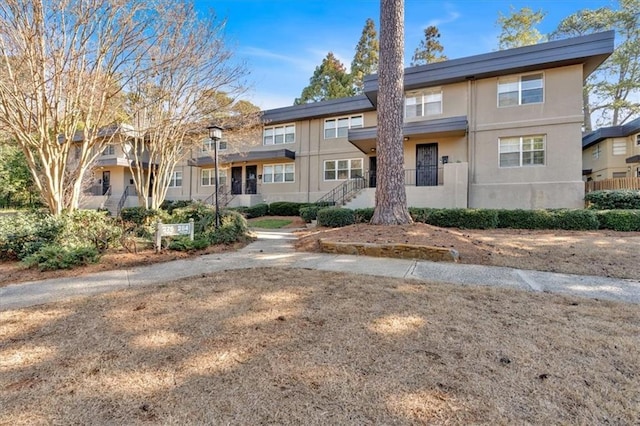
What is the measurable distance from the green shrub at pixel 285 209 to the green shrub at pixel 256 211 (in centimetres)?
32

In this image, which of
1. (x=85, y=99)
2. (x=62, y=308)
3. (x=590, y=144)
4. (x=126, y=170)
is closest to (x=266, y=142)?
(x=126, y=170)

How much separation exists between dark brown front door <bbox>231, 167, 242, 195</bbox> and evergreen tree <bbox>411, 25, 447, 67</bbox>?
20505 millimetres

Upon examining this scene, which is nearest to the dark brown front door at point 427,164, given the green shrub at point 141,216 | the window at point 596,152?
the green shrub at point 141,216

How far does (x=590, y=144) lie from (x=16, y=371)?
30.2 metres

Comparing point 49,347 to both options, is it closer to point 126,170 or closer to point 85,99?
point 85,99

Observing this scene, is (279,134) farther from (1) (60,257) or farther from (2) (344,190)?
(1) (60,257)

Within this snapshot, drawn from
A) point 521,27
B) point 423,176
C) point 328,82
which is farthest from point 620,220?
point 328,82

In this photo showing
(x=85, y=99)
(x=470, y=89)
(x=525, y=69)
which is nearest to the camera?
(x=85, y=99)

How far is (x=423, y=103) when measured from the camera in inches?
603

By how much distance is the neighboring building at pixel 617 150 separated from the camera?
1922 cm

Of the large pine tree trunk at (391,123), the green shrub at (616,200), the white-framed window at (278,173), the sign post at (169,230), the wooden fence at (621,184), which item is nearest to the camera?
the sign post at (169,230)

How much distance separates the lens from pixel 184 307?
→ 3711 millimetres

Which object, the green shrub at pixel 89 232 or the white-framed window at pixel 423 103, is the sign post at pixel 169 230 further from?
the white-framed window at pixel 423 103

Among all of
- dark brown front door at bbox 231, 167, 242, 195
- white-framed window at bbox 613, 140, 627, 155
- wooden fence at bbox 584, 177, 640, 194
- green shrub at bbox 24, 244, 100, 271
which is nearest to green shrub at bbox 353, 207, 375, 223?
green shrub at bbox 24, 244, 100, 271
